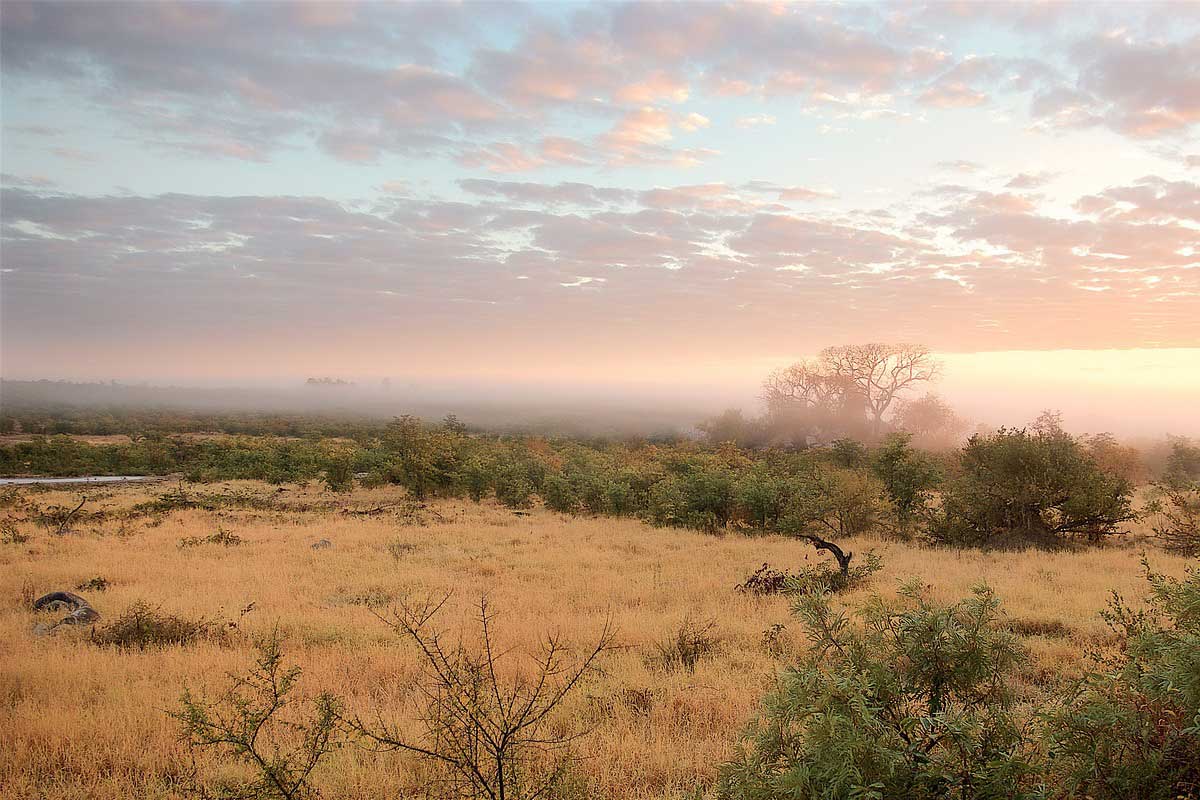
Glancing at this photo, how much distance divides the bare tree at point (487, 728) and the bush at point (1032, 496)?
14302 mm

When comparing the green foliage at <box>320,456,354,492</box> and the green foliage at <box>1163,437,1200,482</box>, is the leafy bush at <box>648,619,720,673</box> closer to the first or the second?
the green foliage at <box>320,456,354,492</box>

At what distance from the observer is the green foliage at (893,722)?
9.45ft

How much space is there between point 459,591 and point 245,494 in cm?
2692

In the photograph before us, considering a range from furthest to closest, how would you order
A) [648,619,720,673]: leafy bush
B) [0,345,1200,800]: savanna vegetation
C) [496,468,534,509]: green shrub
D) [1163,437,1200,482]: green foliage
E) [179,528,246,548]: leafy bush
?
[1163,437,1200,482]: green foliage → [496,468,534,509]: green shrub → [179,528,246,548]: leafy bush → [648,619,720,673]: leafy bush → [0,345,1200,800]: savanna vegetation

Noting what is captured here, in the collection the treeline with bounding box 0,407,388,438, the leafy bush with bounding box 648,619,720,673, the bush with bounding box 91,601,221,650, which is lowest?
the treeline with bounding box 0,407,388,438

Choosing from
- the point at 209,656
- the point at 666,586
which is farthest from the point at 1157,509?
the point at 209,656

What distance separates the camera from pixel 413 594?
1230cm

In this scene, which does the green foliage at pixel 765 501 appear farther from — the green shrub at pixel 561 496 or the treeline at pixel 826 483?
the green shrub at pixel 561 496

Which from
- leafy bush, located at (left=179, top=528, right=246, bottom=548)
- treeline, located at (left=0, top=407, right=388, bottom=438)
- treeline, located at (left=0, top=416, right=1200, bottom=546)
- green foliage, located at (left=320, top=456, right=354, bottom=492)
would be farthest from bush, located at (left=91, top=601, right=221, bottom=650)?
treeline, located at (left=0, top=407, right=388, bottom=438)

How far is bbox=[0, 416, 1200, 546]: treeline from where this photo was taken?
17.9 metres

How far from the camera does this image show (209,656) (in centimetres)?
852

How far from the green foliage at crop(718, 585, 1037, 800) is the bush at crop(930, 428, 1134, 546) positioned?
55.2 feet

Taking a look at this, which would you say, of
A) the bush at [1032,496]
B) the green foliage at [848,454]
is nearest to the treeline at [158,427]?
the green foliage at [848,454]

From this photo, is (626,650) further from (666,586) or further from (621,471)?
(621,471)
